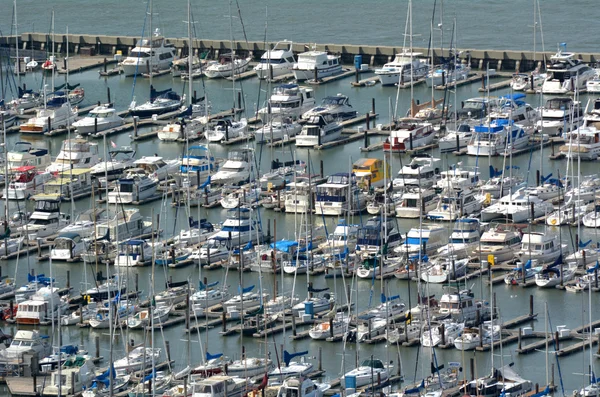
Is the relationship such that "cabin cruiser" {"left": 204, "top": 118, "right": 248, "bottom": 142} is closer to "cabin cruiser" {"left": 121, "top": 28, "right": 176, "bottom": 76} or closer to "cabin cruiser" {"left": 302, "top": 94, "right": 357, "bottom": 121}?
"cabin cruiser" {"left": 302, "top": 94, "right": 357, "bottom": 121}

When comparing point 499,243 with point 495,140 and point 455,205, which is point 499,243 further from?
point 495,140

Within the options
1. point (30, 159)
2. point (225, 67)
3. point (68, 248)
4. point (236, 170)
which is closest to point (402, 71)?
point (225, 67)

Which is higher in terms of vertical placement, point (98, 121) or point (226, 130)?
point (226, 130)

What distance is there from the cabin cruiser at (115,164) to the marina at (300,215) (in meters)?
0.15

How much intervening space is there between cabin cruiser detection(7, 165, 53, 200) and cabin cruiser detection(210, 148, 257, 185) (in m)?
6.12

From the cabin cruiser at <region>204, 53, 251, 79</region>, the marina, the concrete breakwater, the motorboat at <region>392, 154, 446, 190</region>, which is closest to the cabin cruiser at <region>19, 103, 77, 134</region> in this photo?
the marina

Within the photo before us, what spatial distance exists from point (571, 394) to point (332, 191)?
21.8 m

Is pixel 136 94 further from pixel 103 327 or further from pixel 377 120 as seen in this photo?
pixel 103 327

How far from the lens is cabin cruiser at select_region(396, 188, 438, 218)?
82250 mm

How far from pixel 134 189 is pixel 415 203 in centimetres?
1019

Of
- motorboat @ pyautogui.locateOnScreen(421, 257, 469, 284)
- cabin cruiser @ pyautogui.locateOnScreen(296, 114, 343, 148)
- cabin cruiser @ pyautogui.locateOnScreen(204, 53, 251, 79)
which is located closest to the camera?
motorboat @ pyautogui.locateOnScreen(421, 257, 469, 284)

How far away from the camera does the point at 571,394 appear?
62.5 metres

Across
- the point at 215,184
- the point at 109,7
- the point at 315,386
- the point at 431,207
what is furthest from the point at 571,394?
the point at 109,7

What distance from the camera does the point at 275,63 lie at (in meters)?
108
